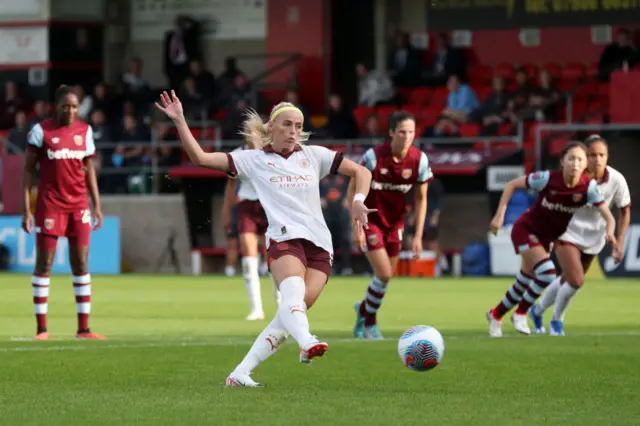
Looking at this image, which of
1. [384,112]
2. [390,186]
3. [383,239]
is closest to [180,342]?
[383,239]

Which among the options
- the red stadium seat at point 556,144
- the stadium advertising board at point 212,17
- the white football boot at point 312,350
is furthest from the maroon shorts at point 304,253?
the stadium advertising board at point 212,17

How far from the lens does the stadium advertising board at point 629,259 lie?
1059 inches

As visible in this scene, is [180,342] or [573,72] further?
[573,72]

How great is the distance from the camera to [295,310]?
980cm

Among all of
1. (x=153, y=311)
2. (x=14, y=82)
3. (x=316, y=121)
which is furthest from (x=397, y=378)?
(x=14, y=82)

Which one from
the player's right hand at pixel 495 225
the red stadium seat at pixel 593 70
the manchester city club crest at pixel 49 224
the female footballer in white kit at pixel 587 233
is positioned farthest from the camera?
the red stadium seat at pixel 593 70

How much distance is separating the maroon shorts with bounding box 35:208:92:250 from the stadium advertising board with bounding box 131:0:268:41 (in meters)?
22.5

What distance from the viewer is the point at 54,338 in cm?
1465

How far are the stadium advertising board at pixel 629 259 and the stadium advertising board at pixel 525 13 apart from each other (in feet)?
25.4

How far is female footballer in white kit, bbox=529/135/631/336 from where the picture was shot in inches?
601

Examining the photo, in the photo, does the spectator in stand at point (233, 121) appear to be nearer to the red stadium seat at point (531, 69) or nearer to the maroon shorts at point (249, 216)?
the red stadium seat at point (531, 69)

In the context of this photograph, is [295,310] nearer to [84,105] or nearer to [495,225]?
[495,225]

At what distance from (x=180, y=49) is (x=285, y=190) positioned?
26.1m

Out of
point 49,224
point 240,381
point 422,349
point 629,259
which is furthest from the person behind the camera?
point 629,259
